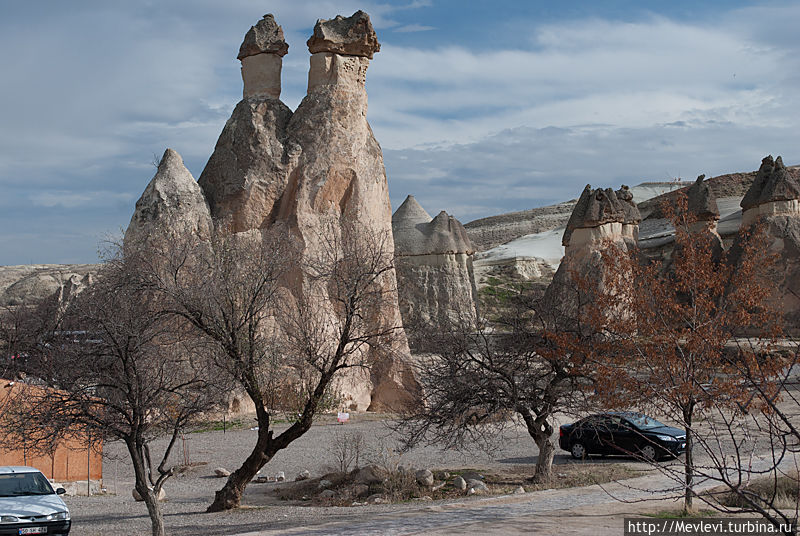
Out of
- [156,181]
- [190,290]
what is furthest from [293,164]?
[190,290]

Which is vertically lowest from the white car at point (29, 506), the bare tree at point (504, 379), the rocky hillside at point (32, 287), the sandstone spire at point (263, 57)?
the white car at point (29, 506)

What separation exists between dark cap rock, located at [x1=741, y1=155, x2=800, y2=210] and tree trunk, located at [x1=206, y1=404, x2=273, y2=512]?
30.2 metres

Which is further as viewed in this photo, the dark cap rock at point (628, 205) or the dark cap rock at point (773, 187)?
the dark cap rock at point (628, 205)

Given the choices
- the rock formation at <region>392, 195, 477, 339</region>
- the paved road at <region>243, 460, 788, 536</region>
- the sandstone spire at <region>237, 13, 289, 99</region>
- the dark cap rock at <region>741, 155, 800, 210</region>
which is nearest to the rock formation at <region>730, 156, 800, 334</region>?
the dark cap rock at <region>741, 155, 800, 210</region>

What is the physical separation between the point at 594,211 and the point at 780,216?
7.83 meters

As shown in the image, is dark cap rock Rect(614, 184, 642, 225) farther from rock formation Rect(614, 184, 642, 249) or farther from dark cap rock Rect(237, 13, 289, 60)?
dark cap rock Rect(237, 13, 289, 60)

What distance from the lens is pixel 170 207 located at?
931 inches

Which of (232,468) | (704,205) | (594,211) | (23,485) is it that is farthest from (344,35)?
(704,205)

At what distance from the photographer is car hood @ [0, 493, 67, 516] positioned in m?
10.1

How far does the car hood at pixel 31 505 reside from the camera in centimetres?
1009

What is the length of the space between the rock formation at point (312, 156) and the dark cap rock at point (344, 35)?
0.10 ft

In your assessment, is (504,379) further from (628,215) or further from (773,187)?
(628,215)

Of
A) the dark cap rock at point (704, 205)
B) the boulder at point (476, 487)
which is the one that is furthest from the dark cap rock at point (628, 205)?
the boulder at point (476, 487)

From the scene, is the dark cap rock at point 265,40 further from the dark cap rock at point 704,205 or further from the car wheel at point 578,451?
the dark cap rock at point 704,205
